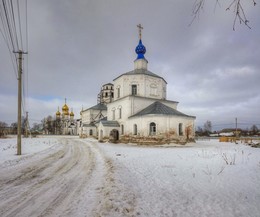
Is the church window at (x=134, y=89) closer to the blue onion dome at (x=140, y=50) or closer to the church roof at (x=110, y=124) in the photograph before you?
the church roof at (x=110, y=124)

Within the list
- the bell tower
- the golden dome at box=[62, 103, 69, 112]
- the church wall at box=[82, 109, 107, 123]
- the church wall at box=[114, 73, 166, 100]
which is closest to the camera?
the church wall at box=[114, 73, 166, 100]

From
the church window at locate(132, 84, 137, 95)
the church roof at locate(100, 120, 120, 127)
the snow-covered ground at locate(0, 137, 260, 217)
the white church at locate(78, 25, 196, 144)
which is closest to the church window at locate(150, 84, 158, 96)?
the white church at locate(78, 25, 196, 144)

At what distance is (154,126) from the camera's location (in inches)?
856

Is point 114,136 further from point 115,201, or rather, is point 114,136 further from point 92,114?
point 115,201

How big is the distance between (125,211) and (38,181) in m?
3.74

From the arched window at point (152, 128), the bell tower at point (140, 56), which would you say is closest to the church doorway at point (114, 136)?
the arched window at point (152, 128)

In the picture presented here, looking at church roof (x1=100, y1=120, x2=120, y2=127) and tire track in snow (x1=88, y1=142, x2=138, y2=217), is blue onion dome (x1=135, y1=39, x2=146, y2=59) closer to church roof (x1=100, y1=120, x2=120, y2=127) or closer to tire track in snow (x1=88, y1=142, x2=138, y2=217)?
church roof (x1=100, y1=120, x2=120, y2=127)

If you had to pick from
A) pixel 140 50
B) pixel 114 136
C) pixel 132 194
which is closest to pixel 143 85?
pixel 140 50

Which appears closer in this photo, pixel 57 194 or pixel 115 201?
pixel 115 201

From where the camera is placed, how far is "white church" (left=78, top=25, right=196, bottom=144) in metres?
21.3

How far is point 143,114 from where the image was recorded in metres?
22.3

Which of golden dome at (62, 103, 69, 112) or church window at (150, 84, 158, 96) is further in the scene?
golden dome at (62, 103, 69, 112)

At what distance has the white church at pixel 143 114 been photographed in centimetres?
2134

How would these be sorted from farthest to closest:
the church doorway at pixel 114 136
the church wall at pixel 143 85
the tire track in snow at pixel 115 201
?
the church doorway at pixel 114 136, the church wall at pixel 143 85, the tire track in snow at pixel 115 201
